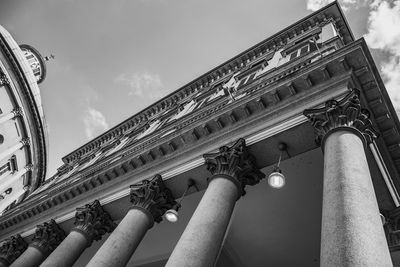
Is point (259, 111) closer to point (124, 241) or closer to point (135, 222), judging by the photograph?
point (135, 222)

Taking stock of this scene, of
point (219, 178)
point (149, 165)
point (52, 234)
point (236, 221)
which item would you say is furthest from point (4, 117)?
point (219, 178)

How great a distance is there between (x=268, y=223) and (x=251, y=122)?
5340 millimetres

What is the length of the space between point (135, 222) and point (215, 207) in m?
3.71

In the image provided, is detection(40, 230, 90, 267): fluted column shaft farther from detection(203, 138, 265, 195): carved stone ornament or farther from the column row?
detection(203, 138, 265, 195): carved stone ornament

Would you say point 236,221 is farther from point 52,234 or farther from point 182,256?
point 52,234

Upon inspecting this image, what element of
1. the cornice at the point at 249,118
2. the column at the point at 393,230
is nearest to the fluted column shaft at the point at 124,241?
the cornice at the point at 249,118

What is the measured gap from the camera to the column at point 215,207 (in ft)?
25.7

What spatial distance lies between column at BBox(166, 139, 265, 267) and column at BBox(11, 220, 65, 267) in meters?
9.24

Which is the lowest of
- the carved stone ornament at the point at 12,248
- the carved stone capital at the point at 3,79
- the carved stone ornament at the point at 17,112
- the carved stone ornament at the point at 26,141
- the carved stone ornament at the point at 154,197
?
the carved stone ornament at the point at 12,248

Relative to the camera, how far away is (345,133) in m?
8.20

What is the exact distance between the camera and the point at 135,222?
11383mm

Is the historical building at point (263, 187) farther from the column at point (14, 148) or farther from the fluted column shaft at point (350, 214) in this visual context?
the column at point (14, 148)

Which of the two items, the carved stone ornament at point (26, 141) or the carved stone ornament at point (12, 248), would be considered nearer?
the carved stone ornament at point (12, 248)

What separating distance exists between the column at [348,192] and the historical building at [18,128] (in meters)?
35.2
